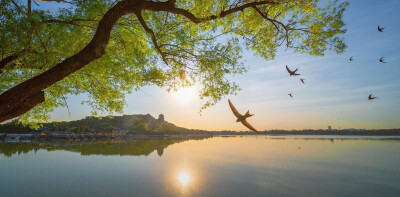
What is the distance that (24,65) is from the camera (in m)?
9.12

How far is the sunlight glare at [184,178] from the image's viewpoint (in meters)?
21.3

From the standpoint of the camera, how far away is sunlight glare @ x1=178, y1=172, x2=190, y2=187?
21.3m

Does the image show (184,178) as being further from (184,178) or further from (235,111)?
(235,111)

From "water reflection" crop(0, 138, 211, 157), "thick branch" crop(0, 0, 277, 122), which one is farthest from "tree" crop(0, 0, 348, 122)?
"water reflection" crop(0, 138, 211, 157)

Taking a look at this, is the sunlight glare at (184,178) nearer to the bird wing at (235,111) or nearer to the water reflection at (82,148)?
the water reflection at (82,148)

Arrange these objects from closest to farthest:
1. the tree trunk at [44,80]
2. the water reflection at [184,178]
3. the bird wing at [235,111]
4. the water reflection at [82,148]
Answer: the bird wing at [235,111], the tree trunk at [44,80], the water reflection at [184,178], the water reflection at [82,148]

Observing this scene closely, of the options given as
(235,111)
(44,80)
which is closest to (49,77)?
(44,80)

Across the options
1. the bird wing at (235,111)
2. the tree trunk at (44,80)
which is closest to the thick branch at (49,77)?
the tree trunk at (44,80)

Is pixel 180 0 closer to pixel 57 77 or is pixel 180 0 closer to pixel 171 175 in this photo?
pixel 57 77

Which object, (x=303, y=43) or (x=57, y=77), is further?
(x=303, y=43)

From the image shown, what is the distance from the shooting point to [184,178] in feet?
77.0

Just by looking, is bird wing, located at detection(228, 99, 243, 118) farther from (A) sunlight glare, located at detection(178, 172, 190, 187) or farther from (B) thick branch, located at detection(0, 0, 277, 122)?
(A) sunlight glare, located at detection(178, 172, 190, 187)

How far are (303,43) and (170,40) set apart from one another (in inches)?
262

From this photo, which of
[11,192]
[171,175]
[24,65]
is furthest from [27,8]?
[171,175]
